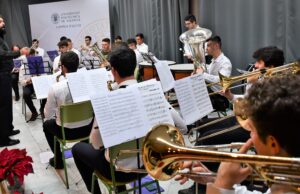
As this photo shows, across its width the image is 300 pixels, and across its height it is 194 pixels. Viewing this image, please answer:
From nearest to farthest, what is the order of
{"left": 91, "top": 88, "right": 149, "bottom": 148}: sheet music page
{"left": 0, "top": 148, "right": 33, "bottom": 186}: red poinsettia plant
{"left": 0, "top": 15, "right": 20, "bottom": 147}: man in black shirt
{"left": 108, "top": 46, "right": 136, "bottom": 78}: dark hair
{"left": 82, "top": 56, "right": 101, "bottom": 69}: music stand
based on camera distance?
{"left": 91, "top": 88, "right": 149, "bottom": 148}: sheet music page < {"left": 0, "top": 148, "right": 33, "bottom": 186}: red poinsettia plant < {"left": 108, "top": 46, "right": 136, "bottom": 78}: dark hair < {"left": 0, "top": 15, "right": 20, "bottom": 147}: man in black shirt < {"left": 82, "top": 56, "right": 101, "bottom": 69}: music stand

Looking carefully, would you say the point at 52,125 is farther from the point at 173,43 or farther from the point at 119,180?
the point at 173,43

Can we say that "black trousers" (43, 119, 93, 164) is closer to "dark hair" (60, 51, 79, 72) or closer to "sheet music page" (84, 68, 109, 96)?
"sheet music page" (84, 68, 109, 96)

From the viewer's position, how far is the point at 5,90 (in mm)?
4414

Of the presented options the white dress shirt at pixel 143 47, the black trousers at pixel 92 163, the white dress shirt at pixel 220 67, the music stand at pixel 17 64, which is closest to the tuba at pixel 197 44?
the white dress shirt at pixel 220 67

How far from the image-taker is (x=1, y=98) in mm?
4387

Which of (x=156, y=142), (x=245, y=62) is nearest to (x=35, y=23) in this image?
(x=245, y=62)

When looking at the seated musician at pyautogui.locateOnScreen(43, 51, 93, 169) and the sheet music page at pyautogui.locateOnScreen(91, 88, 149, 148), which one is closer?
the sheet music page at pyautogui.locateOnScreen(91, 88, 149, 148)

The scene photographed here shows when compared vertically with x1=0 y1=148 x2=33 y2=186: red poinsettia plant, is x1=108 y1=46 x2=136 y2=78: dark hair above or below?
above

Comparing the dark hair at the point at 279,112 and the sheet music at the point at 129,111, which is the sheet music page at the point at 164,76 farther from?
the dark hair at the point at 279,112

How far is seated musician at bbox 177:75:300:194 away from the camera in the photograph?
3.32ft

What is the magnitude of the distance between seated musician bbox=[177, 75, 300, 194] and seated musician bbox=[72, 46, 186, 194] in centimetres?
130

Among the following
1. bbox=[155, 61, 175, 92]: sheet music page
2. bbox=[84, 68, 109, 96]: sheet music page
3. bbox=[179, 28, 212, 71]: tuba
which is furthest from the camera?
bbox=[179, 28, 212, 71]: tuba

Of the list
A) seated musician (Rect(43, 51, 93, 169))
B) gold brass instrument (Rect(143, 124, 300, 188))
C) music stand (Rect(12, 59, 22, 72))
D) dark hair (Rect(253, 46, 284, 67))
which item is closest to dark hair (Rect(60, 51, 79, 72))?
seated musician (Rect(43, 51, 93, 169))

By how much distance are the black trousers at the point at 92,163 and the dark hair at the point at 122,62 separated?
2.04 ft
